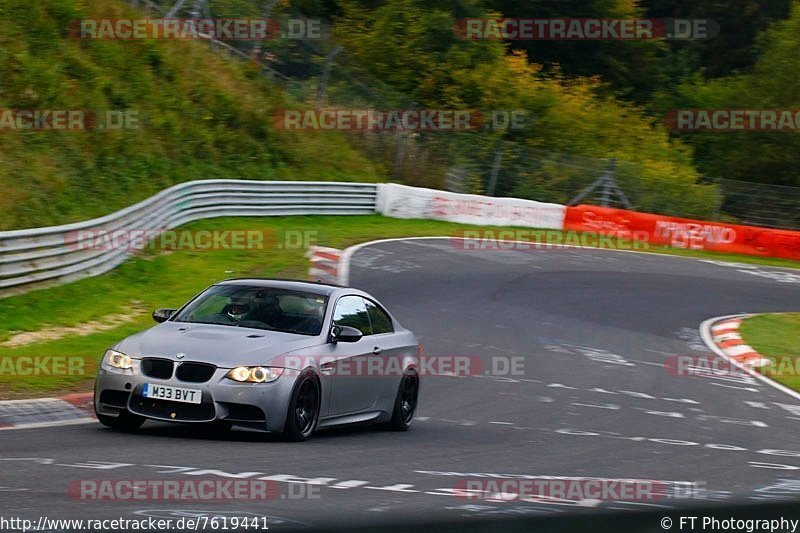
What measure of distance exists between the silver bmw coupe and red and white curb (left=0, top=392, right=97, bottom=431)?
787 millimetres

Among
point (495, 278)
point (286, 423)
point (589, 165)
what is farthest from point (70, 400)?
point (589, 165)

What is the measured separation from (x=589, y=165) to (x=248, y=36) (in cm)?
1118

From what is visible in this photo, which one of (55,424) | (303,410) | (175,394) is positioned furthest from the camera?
(55,424)

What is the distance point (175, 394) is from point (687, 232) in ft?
86.7

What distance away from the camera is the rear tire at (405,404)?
36.2ft

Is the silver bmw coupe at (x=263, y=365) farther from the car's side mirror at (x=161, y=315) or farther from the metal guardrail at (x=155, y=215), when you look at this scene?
the metal guardrail at (x=155, y=215)

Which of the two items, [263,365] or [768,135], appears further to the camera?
[768,135]

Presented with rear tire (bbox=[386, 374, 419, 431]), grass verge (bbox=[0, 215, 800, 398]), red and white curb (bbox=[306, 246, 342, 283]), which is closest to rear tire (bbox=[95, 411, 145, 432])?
grass verge (bbox=[0, 215, 800, 398])

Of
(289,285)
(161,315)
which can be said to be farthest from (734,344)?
(161,315)

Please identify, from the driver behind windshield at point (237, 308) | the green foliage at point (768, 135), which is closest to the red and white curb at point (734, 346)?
the driver behind windshield at point (237, 308)

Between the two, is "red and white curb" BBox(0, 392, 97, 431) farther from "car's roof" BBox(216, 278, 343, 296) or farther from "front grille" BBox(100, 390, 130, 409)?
"car's roof" BBox(216, 278, 343, 296)

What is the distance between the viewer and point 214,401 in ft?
29.1

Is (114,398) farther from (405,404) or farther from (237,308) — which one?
(405,404)

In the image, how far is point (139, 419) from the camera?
9180 mm
